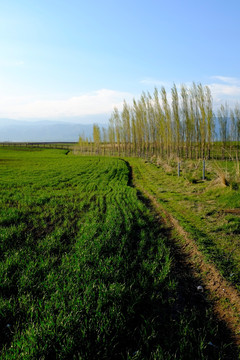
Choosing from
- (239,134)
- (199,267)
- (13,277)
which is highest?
(239,134)

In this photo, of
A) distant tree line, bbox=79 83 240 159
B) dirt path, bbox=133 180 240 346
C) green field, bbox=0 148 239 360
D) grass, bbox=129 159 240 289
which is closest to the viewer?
green field, bbox=0 148 239 360

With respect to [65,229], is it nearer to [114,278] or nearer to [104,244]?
[104,244]

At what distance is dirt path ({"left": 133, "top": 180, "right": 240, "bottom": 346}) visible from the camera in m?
3.67

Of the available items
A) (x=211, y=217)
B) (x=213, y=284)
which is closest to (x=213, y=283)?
(x=213, y=284)

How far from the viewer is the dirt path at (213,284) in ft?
12.0

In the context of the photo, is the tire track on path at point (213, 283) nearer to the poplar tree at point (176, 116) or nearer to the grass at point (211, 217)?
the grass at point (211, 217)

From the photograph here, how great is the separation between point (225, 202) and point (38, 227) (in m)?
7.25

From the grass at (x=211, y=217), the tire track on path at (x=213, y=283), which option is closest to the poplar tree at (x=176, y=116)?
the grass at (x=211, y=217)

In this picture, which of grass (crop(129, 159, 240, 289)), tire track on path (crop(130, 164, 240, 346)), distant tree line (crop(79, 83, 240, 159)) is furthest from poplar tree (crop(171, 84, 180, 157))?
tire track on path (crop(130, 164, 240, 346))

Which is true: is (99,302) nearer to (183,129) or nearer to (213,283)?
(213,283)

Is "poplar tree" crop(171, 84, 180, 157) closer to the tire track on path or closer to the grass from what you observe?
the grass

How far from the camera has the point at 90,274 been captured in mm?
4391

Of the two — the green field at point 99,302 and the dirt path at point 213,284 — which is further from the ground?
the green field at point 99,302

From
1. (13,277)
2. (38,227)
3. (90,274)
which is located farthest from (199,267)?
(38,227)
